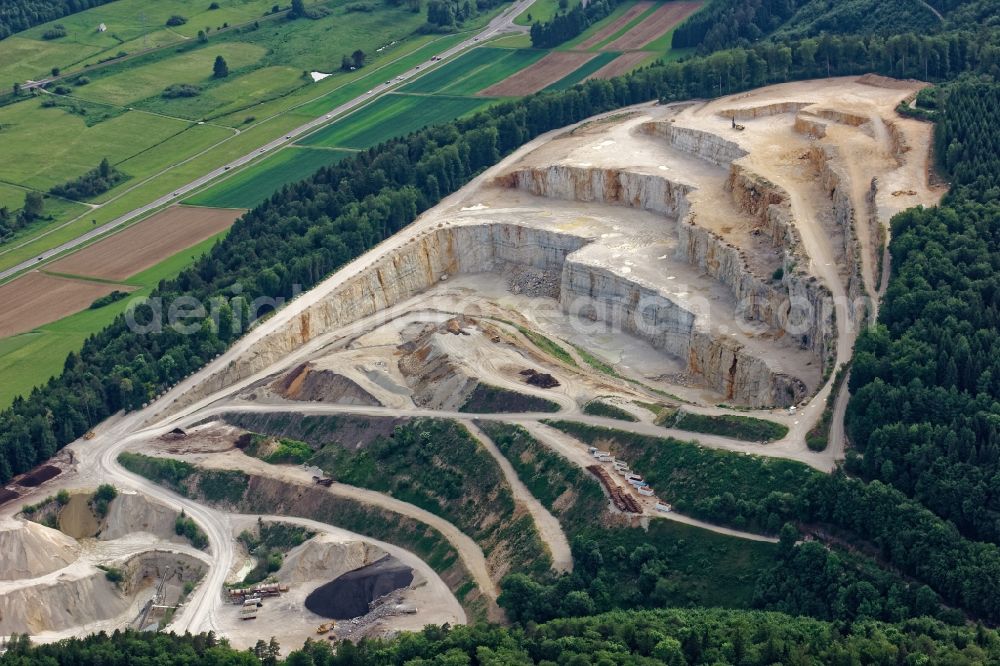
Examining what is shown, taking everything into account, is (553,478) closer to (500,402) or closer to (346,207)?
(500,402)

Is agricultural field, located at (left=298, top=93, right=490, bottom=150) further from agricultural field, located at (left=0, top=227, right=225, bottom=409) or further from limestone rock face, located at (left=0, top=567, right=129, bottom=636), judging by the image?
limestone rock face, located at (left=0, top=567, right=129, bottom=636)

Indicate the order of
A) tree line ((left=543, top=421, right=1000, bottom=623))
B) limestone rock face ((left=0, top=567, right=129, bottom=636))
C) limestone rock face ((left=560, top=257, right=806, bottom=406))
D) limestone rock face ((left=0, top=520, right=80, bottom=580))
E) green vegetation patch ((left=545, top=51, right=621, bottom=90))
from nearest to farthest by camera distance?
tree line ((left=543, top=421, right=1000, bottom=623))
limestone rock face ((left=0, top=567, right=129, bottom=636))
limestone rock face ((left=0, top=520, right=80, bottom=580))
limestone rock face ((left=560, top=257, right=806, bottom=406))
green vegetation patch ((left=545, top=51, right=621, bottom=90))

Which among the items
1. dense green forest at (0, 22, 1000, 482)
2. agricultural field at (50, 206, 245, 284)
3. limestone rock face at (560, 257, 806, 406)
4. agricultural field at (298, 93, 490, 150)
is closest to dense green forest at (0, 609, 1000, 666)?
limestone rock face at (560, 257, 806, 406)

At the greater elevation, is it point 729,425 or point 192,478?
point 729,425

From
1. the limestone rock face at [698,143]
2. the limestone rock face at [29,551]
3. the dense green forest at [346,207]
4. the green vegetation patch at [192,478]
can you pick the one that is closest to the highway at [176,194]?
the dense green forest at [346,207]

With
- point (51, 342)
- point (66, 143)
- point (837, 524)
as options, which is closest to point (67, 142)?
point (66, 143)

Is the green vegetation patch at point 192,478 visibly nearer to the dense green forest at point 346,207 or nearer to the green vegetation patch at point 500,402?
the dense green forest at point 346,207

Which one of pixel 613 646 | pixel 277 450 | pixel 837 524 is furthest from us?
pixel 277 450
